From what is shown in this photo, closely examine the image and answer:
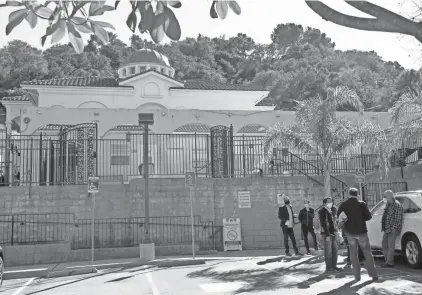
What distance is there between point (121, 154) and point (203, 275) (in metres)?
10.7

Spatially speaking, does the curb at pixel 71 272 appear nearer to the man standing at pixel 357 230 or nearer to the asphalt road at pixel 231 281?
the asphalt road at pixel 231 281

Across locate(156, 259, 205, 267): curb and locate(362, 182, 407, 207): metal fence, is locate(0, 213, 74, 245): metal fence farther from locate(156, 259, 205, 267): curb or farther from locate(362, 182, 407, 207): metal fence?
locate(362, 182, 407, 207): metal fence

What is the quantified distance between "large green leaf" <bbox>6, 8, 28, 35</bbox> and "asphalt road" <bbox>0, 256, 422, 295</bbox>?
7.07m

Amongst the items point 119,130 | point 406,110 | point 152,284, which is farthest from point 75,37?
point 119,130

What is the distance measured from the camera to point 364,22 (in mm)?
4805

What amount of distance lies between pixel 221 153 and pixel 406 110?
7.06m

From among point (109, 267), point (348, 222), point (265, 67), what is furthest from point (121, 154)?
point (265, 67)

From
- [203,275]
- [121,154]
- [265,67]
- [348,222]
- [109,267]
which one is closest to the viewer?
[348,222]

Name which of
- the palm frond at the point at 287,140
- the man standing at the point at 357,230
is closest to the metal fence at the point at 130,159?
the palm frond at the point at 287,140

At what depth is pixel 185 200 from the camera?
18812 millimetres

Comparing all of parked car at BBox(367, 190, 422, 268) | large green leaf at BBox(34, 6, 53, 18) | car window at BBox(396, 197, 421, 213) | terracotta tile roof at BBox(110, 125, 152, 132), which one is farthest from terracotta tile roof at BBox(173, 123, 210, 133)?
large green leaf at BBox(34, 6, 53, 18)

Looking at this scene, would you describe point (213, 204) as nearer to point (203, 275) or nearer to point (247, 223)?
point (247, 223)

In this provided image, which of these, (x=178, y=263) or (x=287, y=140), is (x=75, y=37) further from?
(x=287, y=140)

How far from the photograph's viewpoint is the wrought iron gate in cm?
1998
